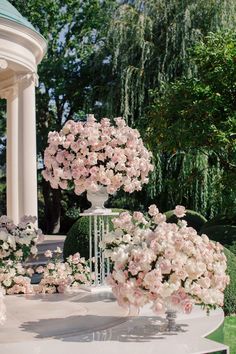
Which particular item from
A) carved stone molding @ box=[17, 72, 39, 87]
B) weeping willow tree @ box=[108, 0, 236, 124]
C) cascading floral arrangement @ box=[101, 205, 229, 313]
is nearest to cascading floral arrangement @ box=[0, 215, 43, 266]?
cascading floral arrangement @ box=[101, 205, 229, 313]

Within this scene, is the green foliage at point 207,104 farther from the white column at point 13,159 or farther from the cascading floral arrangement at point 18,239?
the cascading floral arrangement at point 18,239

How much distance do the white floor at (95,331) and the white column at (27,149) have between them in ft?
26.0

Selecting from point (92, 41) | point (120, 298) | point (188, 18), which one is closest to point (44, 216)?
point (92, 41)

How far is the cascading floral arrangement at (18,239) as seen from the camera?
704 cm

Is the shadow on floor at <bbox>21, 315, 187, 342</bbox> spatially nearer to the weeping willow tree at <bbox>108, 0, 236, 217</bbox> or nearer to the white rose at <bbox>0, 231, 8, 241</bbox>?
the white rose at <bbox>0, 231, 8, 241</bbox>

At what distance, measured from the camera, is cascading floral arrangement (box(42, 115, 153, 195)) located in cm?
688

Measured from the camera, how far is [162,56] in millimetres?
21172

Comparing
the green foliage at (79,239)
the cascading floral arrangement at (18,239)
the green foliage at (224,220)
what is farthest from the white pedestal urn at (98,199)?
the green foliage at (224,220)

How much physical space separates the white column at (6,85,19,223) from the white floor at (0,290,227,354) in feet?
28.3

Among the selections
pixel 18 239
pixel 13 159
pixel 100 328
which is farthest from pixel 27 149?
pixel 100 328

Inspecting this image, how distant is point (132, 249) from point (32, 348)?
1224mm

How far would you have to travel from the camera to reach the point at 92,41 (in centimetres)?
3284

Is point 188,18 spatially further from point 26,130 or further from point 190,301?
point 190,301

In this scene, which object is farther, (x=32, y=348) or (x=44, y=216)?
(x=44, y=216)
